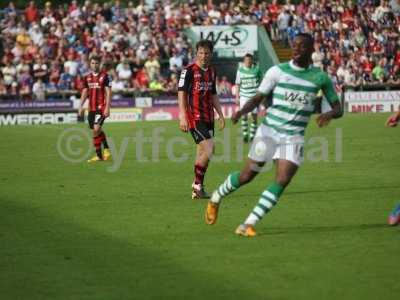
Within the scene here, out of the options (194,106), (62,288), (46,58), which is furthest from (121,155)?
(46,58)

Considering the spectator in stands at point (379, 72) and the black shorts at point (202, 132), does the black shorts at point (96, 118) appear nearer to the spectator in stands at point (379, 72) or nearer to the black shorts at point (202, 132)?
the black shorts at point (202, 132)

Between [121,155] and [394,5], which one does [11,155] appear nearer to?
[121,155]

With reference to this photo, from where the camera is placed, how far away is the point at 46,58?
125ft

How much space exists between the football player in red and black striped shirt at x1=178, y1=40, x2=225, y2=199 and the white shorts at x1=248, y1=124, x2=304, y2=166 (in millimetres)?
3400

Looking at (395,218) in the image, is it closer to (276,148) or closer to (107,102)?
(276,148)

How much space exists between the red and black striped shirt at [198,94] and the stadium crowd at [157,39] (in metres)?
23.0

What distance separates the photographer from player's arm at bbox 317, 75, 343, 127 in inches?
424

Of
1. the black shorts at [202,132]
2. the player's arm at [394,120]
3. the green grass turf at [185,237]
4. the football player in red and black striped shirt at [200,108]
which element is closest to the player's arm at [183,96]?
the football player in red and black striped shirt at [200,108]

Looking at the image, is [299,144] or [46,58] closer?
[299,144]

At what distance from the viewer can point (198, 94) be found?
1434 cm

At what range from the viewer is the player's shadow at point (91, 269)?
8312 mm

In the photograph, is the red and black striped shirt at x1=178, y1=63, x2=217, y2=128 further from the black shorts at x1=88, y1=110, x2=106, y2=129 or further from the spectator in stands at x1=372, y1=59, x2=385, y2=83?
the spectator in stands at x1=372, y1=59, x2=385, y2=83

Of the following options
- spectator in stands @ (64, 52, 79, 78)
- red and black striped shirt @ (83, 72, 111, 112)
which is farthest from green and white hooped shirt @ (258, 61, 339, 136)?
spectator in stands @ (64, 52, 79, 78)

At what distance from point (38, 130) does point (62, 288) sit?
23.0 metres
